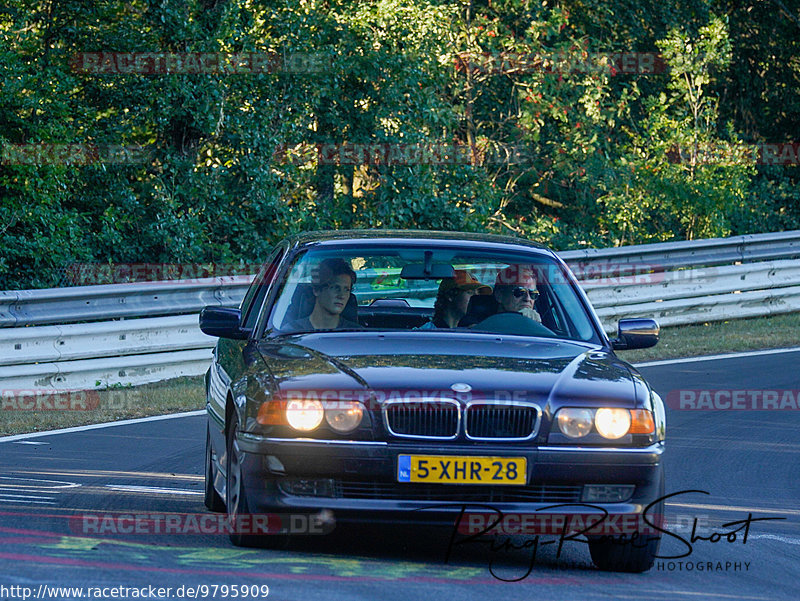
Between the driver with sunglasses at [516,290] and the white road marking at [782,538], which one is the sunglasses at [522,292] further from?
the white road marking at [782,538]

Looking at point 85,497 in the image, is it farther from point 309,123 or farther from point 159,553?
point 309,123

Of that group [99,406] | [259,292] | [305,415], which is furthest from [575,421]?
[99,406]

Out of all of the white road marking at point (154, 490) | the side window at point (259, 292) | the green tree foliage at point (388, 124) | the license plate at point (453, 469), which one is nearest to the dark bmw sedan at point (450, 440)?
the license plate at point (453, 469)

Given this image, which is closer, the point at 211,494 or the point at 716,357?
the point at 211,494

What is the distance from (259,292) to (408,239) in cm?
94

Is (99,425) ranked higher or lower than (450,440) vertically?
lower

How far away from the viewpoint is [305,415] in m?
5.79

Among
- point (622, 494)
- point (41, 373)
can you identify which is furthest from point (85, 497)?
point (41, 373)

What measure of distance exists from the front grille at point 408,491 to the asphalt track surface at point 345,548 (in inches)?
10.8

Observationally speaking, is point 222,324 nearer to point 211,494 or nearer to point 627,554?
point 211,494

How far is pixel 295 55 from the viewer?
19.6 meters

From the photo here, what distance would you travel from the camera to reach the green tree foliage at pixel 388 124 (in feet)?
59.8

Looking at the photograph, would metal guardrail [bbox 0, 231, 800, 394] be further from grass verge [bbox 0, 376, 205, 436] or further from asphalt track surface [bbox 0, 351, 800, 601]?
asphalt track surface [bbox 0, 351, 800, 601]

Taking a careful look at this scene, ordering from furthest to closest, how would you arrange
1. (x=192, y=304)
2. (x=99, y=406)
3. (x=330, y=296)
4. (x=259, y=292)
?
(x=192, y=304) → (x=99, y=406) → (x=259, y=292) → (x=330, y=296)
